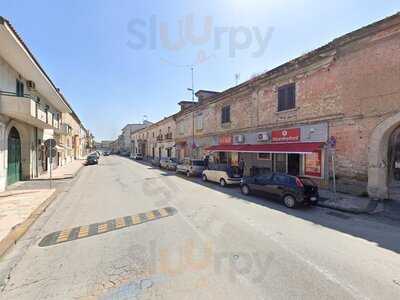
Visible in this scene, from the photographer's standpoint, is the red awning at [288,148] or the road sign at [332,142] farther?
the red awning at [288,148]

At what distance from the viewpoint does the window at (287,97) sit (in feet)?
48.7

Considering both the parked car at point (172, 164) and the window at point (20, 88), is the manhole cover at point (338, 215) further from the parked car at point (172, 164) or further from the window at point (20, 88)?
the parked car at point (172, 164)

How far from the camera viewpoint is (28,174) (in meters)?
17.0

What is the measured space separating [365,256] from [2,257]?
7.63 meters

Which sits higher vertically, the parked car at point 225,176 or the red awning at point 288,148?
the red awning at point 288,148

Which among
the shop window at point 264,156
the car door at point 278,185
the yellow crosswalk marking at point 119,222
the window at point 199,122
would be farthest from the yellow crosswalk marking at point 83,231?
the window at point 199,122

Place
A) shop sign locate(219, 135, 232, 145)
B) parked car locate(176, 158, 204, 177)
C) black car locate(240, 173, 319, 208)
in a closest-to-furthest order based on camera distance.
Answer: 1. black car locate(240, 173, 319, 208)
2. parked car locate(176, 158, 204, 177)
3. shop sign locate(219, 135, 232, 145)

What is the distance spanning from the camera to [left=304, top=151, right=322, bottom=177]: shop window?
13.1 m

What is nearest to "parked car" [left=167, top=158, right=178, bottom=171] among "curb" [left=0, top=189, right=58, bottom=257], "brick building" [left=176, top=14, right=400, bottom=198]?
"brick building" [left=176, top=14, right=400, bottom=198]

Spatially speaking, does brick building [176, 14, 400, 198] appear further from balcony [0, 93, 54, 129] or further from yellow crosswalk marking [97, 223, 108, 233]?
balcony [0, 93, 54, 129]

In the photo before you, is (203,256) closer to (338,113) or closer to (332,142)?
(332,142)

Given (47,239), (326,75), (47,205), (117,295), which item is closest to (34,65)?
(47,205)

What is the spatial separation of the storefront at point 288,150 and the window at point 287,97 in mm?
1538

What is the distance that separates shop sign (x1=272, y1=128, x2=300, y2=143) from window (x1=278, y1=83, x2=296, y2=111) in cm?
152
